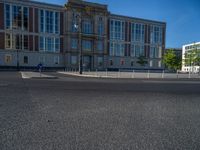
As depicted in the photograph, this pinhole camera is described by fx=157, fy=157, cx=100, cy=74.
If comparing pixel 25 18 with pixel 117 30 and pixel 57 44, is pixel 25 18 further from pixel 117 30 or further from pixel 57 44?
pixel 117 30

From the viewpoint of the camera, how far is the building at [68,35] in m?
44.6

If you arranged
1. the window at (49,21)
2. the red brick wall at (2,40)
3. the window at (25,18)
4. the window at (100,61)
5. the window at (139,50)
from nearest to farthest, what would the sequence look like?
the red brick wall at (2,40)
the window at (25,18)
the window at (49,21)
the window at (100,61)
the window at (139,50)

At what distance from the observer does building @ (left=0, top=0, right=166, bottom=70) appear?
146 ft

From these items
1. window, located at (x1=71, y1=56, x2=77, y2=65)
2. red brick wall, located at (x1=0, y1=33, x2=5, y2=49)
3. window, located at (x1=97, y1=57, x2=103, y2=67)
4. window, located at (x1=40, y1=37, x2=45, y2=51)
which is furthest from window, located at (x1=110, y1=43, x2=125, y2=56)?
red brick wall, located at (x1=0, y1=33, x2=5, y2=49)

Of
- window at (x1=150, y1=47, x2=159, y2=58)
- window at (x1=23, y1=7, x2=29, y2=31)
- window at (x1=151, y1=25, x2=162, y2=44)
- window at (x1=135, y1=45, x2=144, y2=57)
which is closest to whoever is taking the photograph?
window at (x1=23, y1=7, x2=29, y2=31)

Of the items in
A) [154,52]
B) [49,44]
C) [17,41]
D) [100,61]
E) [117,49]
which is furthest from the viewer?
[154,52]

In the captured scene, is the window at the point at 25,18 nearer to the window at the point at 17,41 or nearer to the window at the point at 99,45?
the window at the point at 17,41

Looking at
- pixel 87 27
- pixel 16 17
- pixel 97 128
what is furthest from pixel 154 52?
pixel 97 128

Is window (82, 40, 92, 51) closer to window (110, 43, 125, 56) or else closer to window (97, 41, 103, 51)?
window (97, 41, 103, 51)

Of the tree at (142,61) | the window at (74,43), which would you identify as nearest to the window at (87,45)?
the window at (74,43)

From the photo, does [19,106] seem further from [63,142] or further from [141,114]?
[141,114]

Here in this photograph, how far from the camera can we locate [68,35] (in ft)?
162

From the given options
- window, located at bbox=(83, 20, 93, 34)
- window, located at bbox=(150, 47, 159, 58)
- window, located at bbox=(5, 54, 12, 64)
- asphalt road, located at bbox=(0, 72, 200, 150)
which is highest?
window, located at bbox=(83, 20, 93, 34)

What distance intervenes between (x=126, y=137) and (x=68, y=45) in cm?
4804
